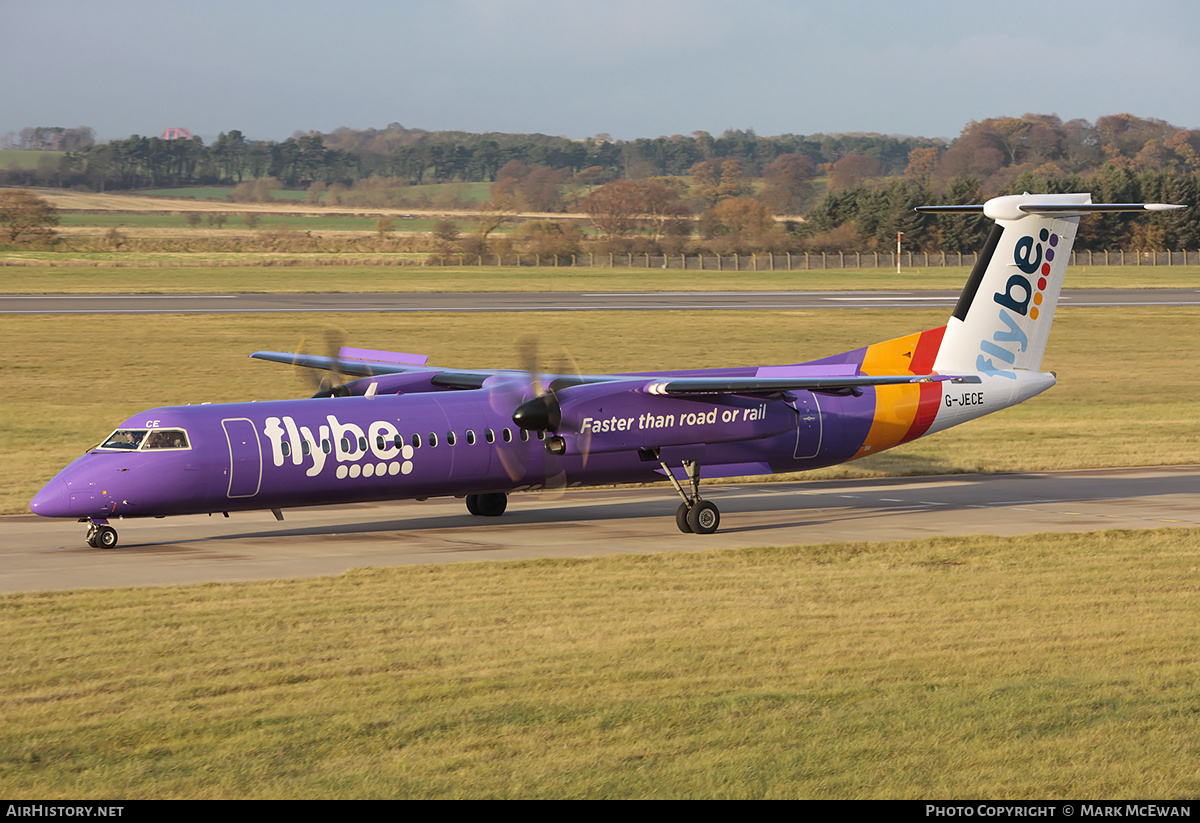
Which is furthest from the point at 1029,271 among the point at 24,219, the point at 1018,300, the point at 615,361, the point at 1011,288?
the point at 24,219

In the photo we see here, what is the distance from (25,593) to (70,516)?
322 centimetres

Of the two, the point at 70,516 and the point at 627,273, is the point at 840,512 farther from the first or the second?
the point at 627,273

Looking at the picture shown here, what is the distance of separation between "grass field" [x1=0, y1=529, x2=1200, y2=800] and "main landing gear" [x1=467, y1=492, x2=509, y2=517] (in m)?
5.71

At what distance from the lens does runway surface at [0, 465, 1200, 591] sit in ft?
70.5

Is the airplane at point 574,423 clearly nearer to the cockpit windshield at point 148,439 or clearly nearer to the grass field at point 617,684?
the cockpit windshield at point 148,439

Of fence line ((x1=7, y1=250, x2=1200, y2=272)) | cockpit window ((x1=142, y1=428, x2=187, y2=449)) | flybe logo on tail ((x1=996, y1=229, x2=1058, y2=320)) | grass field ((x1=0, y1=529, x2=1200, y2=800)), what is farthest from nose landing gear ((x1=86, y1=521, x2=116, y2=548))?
fence line ((x1=7, y1=250, x2=1200, y2=272))

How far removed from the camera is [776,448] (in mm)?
25875

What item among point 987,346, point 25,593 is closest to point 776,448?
point 987,346

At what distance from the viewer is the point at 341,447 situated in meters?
23.1

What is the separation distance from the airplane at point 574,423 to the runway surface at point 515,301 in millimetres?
42157

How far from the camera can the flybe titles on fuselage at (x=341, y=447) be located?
22.8 m

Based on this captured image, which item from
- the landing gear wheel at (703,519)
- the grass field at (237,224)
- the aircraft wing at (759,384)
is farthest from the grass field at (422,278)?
the aircraft wing at (759,384)

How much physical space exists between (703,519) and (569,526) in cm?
275

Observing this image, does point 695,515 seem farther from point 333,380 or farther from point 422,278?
point 422,278
